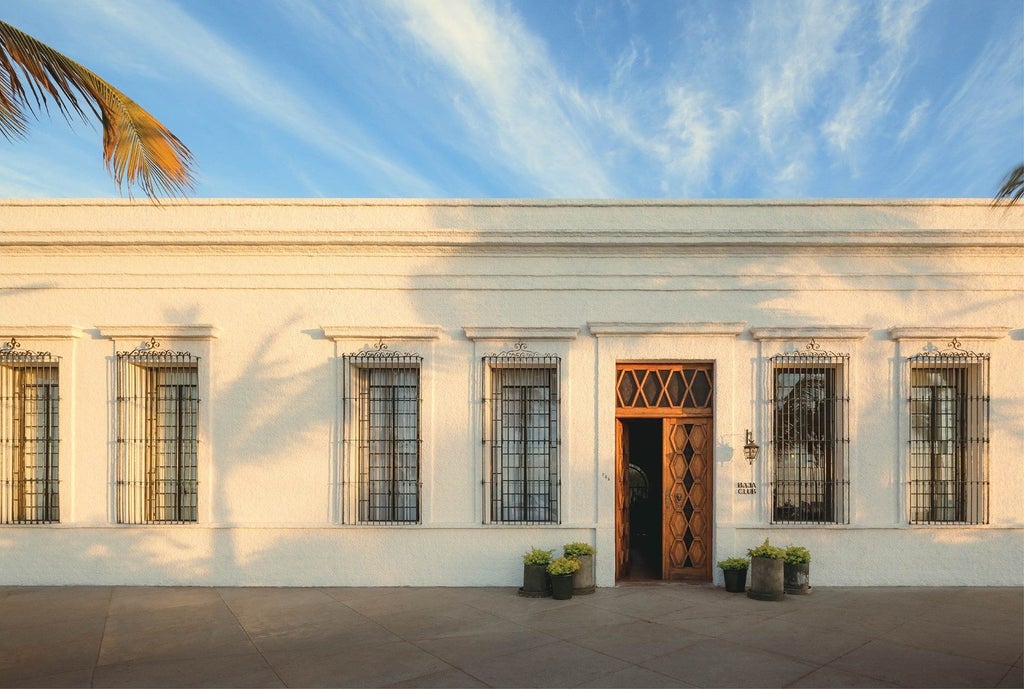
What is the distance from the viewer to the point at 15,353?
8.33m

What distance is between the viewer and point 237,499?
8.27 meters

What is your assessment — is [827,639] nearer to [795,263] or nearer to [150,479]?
[795,263]

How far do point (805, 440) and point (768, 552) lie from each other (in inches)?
62.5

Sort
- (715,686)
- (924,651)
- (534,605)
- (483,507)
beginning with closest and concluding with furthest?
(715,686) → (924,651) → (534,605) → (483,507)

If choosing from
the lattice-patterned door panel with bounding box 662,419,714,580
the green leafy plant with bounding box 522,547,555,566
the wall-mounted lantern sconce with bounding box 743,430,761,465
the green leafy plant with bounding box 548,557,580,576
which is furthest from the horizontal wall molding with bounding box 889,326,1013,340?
the green leafy plant with bounding box 522,547,555,566

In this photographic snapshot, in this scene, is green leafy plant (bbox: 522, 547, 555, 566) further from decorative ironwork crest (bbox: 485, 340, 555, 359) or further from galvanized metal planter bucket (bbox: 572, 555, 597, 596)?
decorative ironwork crest (bbox: 485, 340, 555, 359)

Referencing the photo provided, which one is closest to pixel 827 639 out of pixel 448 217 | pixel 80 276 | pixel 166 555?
pixel 448 217

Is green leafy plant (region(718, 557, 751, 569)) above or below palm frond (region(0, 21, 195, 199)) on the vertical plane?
below

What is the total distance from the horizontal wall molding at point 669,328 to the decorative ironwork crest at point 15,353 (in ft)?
23.5

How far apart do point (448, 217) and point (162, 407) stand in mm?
4641

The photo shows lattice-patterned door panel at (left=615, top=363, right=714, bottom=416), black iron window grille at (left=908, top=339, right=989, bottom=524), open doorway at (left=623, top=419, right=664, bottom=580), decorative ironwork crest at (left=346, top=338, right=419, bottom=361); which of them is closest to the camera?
black iron window grille at (left=908, top=339, right=989, bottom=524)

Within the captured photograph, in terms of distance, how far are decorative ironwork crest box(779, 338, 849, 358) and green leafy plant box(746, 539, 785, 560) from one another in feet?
7.82

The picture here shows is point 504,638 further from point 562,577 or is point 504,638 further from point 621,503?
point 621,503

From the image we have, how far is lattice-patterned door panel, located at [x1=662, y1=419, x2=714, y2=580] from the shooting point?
836cm
